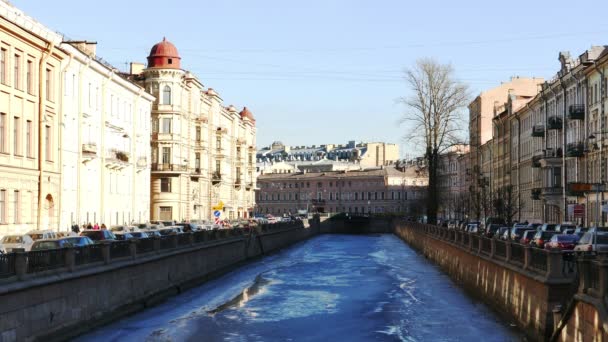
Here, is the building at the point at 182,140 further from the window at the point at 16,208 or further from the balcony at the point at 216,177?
the window at the point at 16,208

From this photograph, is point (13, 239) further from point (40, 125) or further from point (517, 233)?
point (517, 233)

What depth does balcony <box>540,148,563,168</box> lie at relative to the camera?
75688 millimetres

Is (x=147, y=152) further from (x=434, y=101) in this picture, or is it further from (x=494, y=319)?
(x=494, y=319)

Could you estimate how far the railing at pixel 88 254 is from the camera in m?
28.1

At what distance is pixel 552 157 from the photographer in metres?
76.1

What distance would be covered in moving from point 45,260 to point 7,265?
2.50 meters

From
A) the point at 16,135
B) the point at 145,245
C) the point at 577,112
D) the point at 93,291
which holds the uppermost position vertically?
the point at 577,112

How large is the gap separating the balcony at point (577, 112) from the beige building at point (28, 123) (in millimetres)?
35637

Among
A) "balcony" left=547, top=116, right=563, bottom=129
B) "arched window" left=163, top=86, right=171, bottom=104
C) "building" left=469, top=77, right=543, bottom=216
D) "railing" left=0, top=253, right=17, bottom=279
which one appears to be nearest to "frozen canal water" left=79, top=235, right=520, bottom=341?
"railing" left=0, top=253, right=17, bottom=279

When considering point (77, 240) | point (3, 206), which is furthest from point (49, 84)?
point (77, 240)

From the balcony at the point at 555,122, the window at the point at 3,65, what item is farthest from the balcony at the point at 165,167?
the window at the point at 3,65

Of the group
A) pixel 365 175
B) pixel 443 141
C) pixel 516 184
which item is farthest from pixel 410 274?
pixel 365 175

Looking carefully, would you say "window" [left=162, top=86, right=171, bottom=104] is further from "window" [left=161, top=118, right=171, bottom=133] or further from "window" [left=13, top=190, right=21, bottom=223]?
"window" [left=13, top=190, right=21, bottom=223]

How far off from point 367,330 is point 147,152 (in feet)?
170
